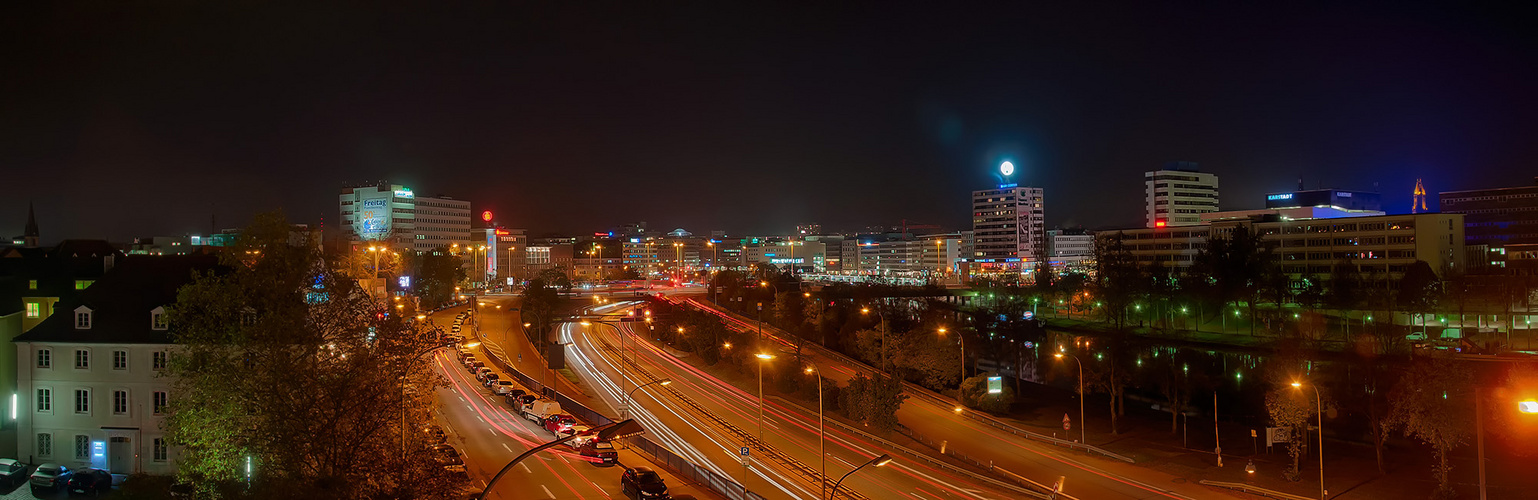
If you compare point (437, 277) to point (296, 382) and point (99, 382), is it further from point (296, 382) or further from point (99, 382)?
point (296, 382)

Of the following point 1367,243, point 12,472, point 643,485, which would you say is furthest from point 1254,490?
point 1367,243

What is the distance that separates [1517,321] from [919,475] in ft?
223

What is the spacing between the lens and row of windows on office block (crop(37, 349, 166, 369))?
95.2 feet

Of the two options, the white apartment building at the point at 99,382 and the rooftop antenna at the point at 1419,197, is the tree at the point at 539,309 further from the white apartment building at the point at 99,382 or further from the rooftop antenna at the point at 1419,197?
the rooftop antenna at the point at 1419,197

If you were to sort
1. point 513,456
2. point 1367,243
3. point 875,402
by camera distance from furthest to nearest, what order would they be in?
point 1367,243 < point 875,402 < point 513,456

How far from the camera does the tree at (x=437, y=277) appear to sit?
88.9 m

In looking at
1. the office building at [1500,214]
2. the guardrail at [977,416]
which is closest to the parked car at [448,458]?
the guardrail at [977,416]

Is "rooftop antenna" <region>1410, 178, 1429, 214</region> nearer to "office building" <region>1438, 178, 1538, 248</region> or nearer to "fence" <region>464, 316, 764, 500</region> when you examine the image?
"office building" <region>1438, 178, 1538, 248</region>

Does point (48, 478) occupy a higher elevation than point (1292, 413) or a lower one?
lower

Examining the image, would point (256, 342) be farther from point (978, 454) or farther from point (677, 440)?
point (978, 454)

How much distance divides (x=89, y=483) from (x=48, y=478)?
1.28 meters

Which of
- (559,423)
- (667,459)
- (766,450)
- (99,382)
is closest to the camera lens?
(99,382)

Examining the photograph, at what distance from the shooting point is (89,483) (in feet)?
87.6

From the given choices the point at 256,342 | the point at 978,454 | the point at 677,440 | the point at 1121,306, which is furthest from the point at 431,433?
the point at 1121,306
